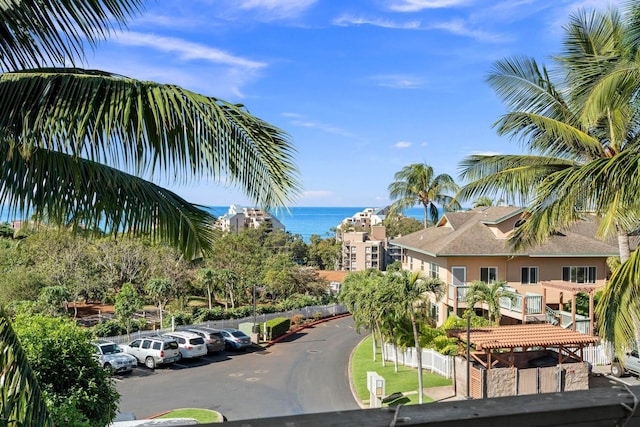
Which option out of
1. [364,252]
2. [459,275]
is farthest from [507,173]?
[364,252]

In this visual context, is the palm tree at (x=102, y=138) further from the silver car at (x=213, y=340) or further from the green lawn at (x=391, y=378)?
the silver car at (x=213, y=340)

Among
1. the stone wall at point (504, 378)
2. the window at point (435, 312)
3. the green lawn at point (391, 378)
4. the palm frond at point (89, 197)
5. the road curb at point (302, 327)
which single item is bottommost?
the green lawn at point (391, 378)

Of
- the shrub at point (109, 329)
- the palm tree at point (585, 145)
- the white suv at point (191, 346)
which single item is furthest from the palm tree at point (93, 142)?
the shrub at point (109, 329)

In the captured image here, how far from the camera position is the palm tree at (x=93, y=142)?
3.18 m

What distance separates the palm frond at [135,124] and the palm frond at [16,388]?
125 centimetres

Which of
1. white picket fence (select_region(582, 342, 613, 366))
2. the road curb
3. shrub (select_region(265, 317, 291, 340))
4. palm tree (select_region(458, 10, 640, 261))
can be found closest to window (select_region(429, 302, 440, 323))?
white picket fence (select_region(582, 342, 613, 366))

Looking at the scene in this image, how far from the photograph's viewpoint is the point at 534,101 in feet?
35.6

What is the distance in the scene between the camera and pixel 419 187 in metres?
41.8

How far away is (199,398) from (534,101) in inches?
587

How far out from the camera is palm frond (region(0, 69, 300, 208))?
318 cm

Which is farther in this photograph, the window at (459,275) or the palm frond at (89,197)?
the window at (459,275)

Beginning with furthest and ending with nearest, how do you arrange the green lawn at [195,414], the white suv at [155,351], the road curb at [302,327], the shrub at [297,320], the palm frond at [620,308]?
the shrub at [297,320], the road curb at [302,327], the white suv at [155,351], the green lawn at [195,414], the palm frond at [620,308]

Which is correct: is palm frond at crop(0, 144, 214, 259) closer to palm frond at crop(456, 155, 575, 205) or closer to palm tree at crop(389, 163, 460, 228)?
palm frond at crop(456, 155, 575, 205)

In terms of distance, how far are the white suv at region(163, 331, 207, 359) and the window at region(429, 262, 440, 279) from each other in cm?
1294
